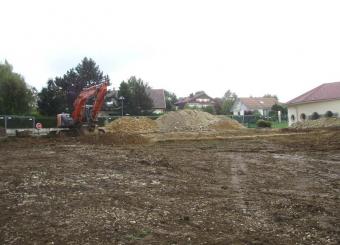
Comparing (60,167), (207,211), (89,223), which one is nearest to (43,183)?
(60,167)

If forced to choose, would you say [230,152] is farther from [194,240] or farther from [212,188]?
[194,240]

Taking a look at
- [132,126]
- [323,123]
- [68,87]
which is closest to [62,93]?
[68,87]

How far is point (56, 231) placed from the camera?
6.61 m

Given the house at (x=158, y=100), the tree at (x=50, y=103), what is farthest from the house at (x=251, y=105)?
the tree at (x=50, y=103)

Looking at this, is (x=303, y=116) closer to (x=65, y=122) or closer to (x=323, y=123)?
(x=323, y=123)

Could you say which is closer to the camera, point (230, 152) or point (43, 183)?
point (43, 183)

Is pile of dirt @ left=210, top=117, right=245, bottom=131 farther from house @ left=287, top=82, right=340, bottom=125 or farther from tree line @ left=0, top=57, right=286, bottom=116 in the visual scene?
house @ left=287, top=82, right=340, bottom=125

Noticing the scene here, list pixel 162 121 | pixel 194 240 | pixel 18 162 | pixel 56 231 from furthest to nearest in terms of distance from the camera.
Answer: pixel 162 121 < pixel 18 162 < pixel 56 231 < pixel 194 240

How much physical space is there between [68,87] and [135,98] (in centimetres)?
918

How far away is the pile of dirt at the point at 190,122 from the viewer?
34.9 meters

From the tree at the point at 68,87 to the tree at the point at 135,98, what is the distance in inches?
150

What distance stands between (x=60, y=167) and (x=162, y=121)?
78.1 ft

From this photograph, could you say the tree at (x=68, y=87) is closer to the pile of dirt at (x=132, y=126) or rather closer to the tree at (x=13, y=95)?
the tree at (x=13, y=95)

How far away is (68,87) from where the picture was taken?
185 feet
